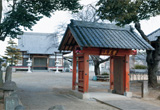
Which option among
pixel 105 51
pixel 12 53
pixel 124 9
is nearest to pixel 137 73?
pixel 105 51

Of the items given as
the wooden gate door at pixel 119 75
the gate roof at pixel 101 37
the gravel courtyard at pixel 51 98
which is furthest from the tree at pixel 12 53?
the wooden gate door at pixel 119 75

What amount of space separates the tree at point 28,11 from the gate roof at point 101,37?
120cm

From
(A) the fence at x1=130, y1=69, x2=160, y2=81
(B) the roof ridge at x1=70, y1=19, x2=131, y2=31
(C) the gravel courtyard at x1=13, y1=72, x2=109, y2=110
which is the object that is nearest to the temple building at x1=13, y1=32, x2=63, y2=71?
(A) the fence at x1=130, y1=69, x2=160, y2=81

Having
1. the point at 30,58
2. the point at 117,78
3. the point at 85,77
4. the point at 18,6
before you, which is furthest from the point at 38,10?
the point at 30,58

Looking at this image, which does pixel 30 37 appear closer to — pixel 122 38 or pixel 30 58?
pixel 30 58

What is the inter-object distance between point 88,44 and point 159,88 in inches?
299

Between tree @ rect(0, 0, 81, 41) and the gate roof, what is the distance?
120 cm

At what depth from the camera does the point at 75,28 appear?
36.7ft

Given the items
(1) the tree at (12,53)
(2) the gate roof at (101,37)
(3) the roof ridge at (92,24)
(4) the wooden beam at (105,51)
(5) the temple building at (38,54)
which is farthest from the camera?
(5) the temple building at (38,54)

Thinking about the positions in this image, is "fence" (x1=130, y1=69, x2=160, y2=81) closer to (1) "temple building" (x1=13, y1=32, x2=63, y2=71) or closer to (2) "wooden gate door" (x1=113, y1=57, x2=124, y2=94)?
(2) "wooden gate door" (x1=113, y1=57, x2=124, y2=94)

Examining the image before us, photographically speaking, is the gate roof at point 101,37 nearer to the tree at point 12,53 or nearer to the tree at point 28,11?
the tree at point 28,11

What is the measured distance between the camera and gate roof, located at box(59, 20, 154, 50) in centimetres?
1042

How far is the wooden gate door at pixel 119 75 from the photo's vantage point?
11484 millimetres

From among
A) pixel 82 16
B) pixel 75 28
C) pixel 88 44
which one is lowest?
pixel 88 44
